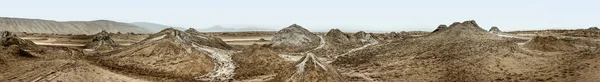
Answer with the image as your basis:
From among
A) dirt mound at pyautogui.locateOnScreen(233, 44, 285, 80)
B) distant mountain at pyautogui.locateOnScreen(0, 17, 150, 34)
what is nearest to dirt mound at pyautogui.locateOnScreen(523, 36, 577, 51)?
dirt mound at pyautogui.locateOnScreen(233, 44, 285, 80)

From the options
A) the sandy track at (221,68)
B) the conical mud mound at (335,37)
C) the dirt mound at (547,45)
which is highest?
the dirt mound at (547,45)

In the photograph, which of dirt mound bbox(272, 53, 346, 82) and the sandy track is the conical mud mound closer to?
the sandy track

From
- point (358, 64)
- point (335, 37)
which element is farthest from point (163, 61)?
point (335, 37)

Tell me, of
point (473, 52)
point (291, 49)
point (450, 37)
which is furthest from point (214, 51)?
point (473, 52)

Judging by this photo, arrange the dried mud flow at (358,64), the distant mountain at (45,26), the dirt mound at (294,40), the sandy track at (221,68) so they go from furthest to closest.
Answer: the distant mountain at (45,26) < the dirt mound at (294,40) < the sandy track at (221,68) < the dried mud flow at (358,64)

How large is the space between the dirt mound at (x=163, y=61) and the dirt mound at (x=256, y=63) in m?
1.44

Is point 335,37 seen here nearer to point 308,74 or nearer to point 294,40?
point 294,40

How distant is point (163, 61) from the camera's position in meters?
29.6

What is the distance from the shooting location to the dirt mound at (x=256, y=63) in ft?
87.9

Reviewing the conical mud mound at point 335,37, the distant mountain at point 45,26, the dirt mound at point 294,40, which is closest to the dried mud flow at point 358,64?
the dirt mound at point 294,40

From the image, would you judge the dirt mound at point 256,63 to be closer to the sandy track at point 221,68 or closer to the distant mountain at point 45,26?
the sandy track at point 221,68

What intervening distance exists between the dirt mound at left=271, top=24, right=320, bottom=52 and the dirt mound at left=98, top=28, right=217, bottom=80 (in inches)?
507

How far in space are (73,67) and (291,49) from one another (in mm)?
21670

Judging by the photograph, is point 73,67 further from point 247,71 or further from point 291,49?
point 291,49
